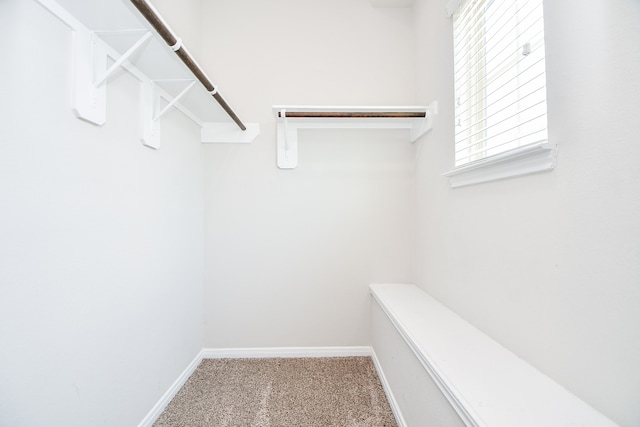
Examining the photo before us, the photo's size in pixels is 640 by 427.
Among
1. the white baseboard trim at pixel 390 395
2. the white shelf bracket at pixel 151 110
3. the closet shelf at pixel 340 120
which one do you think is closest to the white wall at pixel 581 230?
the white baseboard trim at pixel 390 395

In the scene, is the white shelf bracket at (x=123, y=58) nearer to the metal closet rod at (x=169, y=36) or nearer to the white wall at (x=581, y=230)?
the metal closet rod at (x=169, y=36)

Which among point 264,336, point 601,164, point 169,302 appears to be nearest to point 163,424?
point 169,302

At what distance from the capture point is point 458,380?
2.95ft

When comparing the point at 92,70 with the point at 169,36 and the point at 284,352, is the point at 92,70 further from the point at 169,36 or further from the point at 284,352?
the point at 284,352

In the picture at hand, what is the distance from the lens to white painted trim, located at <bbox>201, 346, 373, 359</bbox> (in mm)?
2127

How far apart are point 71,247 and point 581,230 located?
5.32 ft

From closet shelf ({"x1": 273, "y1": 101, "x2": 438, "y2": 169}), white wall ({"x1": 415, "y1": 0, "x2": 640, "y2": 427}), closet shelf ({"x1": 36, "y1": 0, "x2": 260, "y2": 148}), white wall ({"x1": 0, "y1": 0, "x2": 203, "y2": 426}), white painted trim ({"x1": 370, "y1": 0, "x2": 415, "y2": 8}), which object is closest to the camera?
white wall ({"x1": 415, "y1": 0, "x2": 640, "y2": 427})

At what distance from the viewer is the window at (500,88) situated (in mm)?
947

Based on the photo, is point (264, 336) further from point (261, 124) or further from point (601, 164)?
point (601, 164)

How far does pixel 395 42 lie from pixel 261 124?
3.91 feet

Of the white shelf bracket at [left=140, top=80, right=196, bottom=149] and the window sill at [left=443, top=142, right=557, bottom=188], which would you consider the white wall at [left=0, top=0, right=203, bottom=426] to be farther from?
the window sill at [left=443, top=142, right=557, bottom=188]

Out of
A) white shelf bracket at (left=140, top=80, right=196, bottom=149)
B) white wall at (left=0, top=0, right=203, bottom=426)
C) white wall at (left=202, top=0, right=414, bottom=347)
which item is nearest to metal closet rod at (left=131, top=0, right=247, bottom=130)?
white shelf bracket at (left=140, top=80, right=196, bottom=149)

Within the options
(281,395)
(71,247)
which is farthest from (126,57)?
(281,395)

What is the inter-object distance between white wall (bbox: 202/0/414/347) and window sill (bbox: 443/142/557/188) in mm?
861
